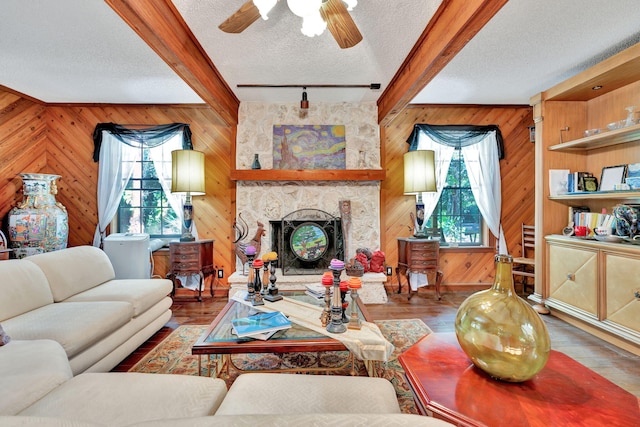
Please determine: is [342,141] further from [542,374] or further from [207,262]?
[542,374]

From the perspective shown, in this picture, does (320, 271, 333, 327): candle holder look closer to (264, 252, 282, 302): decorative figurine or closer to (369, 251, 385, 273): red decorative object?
(264, 252, 282, 302): decorative figurine

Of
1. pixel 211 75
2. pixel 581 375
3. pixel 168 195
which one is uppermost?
pixel 211 75

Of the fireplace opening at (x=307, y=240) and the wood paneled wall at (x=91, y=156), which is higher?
the wood paneled wall at (x=91, y=156)

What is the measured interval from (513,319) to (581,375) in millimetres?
359

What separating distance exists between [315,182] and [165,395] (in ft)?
10.1

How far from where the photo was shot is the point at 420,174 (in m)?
3.71

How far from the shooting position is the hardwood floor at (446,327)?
2.09 meters

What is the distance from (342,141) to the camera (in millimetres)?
3961

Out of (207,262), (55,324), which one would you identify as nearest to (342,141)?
(207,262)

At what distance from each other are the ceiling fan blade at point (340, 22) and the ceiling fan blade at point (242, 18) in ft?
1.34

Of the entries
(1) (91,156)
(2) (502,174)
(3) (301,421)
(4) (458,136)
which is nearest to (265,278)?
(3) (301,421)

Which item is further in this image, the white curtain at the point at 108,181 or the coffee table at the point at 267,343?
the white curtain at the point at 108,181

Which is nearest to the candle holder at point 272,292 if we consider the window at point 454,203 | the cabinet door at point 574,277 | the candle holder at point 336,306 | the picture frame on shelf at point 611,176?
the candle holder at point 336,306

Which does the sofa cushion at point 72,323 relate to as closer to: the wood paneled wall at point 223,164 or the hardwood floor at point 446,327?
the hardwood floor at point 446,327
